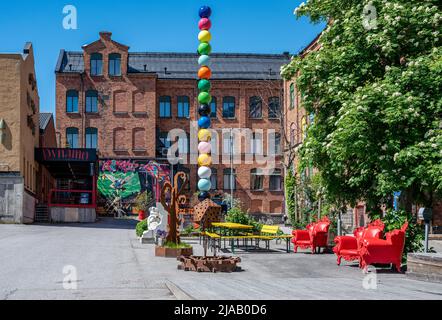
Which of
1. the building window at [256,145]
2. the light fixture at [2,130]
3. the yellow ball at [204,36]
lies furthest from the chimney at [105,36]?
the yellow ball at [204,36]

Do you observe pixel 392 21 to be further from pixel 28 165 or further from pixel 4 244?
pixel 28 165

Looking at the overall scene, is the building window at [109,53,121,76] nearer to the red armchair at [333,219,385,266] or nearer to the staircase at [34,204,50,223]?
the staircase at [34,204,50,223]

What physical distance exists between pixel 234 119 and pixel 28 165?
80.5ft

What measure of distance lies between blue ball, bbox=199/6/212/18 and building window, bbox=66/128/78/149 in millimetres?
32153

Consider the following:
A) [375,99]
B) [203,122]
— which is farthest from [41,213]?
[375,99]

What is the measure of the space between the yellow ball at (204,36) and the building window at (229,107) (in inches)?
1251

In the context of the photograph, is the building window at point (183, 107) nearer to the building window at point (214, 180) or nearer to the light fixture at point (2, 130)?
the building window at point (214, 180)

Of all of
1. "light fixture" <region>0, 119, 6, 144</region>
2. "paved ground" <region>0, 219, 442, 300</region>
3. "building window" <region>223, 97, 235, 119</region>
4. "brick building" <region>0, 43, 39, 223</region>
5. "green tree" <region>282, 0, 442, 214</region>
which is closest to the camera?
"paved ground" <region>0, 219, 442, 300</region>

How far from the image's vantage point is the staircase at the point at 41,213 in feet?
143

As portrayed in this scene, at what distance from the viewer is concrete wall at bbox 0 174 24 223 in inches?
1483

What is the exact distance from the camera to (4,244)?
76.2 ft

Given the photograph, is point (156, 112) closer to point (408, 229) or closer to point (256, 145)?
point (256, 145)

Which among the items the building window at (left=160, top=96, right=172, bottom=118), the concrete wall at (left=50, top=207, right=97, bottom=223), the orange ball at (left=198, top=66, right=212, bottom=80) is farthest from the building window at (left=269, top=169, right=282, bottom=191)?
the orange ball at (left=198, top=66, right=212, bottom=80)

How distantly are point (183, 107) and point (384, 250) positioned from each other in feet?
157
